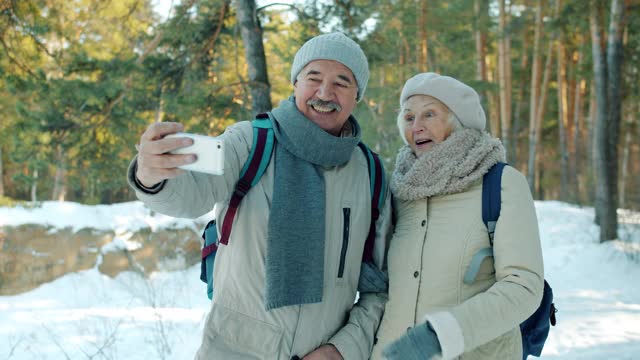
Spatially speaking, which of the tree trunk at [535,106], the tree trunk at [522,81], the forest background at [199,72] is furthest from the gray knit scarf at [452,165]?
the tree trunk at [522,81]

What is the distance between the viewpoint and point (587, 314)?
5.88 m

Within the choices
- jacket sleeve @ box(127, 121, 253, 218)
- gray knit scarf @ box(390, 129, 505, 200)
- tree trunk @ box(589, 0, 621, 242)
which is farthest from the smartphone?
tree trunk @ box(589, 0, 621, 242)

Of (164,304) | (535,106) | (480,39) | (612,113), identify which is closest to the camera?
(164,304)

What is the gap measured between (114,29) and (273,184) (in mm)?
19716

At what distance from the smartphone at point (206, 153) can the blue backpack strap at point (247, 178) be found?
48 centimetres

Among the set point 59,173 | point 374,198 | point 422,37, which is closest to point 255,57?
point 374,198

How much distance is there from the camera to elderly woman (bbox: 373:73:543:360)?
170cm

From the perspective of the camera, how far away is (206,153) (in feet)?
4.79

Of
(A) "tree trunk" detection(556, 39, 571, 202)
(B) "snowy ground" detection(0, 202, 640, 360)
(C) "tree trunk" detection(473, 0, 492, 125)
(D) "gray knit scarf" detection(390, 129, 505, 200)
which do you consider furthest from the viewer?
(A) "tree trunk" detection(556, 39, 571, 202)

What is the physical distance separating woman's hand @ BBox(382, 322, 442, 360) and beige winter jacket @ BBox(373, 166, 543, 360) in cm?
3

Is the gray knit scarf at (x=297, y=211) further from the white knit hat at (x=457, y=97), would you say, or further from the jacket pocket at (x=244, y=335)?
the white knit hat at (x=457, y=97)

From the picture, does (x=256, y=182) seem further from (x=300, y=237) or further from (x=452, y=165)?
(x=452, y=165)

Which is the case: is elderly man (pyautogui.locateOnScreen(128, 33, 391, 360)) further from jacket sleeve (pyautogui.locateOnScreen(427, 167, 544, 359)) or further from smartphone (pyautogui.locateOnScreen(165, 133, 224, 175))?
jacket sleeve (pyautogui.locateOnScreen(427, 167, 544, 359))

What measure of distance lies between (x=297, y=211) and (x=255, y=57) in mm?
4329
